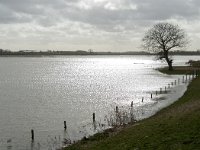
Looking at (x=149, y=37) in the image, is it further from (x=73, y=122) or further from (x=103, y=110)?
(x=73, y=122)

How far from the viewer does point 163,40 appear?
118438 millimetres

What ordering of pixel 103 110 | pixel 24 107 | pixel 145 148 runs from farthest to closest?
pixel 24 107 < pixel 103 110 < pixel 145 148

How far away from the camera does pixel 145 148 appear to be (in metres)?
18.7

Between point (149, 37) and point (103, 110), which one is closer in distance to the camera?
point (103, 110)

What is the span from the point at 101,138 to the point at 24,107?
2834 cm

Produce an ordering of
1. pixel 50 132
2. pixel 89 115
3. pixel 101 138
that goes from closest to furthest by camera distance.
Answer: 1. pixel 101 138
2. pixel 50 132
3. pixel 89 115

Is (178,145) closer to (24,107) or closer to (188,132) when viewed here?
(188,132)

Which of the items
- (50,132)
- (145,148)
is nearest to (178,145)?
(145,148)

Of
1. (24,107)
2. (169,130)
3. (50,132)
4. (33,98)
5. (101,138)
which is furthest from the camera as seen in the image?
(33,98)

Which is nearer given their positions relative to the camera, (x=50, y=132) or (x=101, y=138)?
(x=101, y=138)

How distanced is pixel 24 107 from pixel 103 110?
1163 cm

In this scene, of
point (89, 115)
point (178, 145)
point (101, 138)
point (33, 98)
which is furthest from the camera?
point (33, 98)

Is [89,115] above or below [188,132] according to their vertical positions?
below

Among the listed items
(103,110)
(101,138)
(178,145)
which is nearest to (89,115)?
(103,110)
